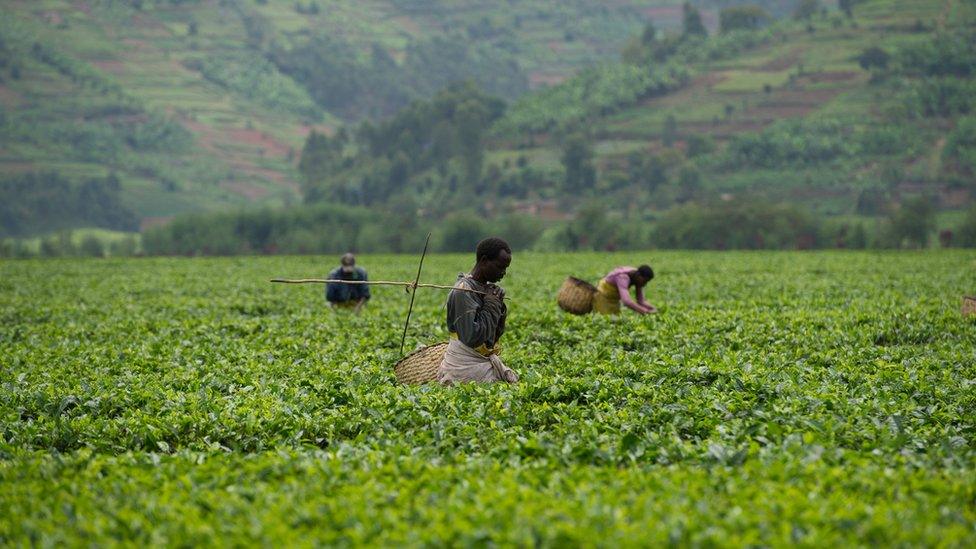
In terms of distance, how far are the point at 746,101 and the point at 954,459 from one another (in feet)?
567

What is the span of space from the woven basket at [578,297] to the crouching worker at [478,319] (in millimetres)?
7770

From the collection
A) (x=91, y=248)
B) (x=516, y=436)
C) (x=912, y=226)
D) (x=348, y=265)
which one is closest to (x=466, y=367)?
(x=516, y=436)

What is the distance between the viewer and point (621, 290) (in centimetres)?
1867

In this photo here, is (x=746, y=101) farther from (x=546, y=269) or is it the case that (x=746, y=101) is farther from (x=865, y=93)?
(x=546, y=269)

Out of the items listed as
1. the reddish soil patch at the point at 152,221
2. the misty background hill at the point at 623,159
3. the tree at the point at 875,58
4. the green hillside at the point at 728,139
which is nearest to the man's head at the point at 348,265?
the misty background hill at the point at 623,159

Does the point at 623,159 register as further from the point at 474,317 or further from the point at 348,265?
the point at 474,317

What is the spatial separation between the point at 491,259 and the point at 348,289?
10.8 meters

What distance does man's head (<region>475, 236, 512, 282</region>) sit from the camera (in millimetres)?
11414

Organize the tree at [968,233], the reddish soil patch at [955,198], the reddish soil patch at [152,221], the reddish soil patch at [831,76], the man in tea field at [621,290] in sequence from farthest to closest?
the reddish soil patch at [152,221] < the reddish soil patch at [831,76] < the reddish soil patch at [955,198] < the tree at [968,233] < the man in tea field at [621,290]

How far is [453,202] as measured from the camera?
16200 centimetres

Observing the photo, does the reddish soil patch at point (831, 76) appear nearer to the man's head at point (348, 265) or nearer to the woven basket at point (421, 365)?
the man's head at point (348, 265)

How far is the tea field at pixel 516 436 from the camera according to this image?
6.79 meters

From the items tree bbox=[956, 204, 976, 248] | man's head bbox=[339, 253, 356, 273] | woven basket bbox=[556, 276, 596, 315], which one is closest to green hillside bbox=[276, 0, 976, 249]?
tree bbox=[956, 204, 976, 248]

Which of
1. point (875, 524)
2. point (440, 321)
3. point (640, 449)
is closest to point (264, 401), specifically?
point (640, 449)
